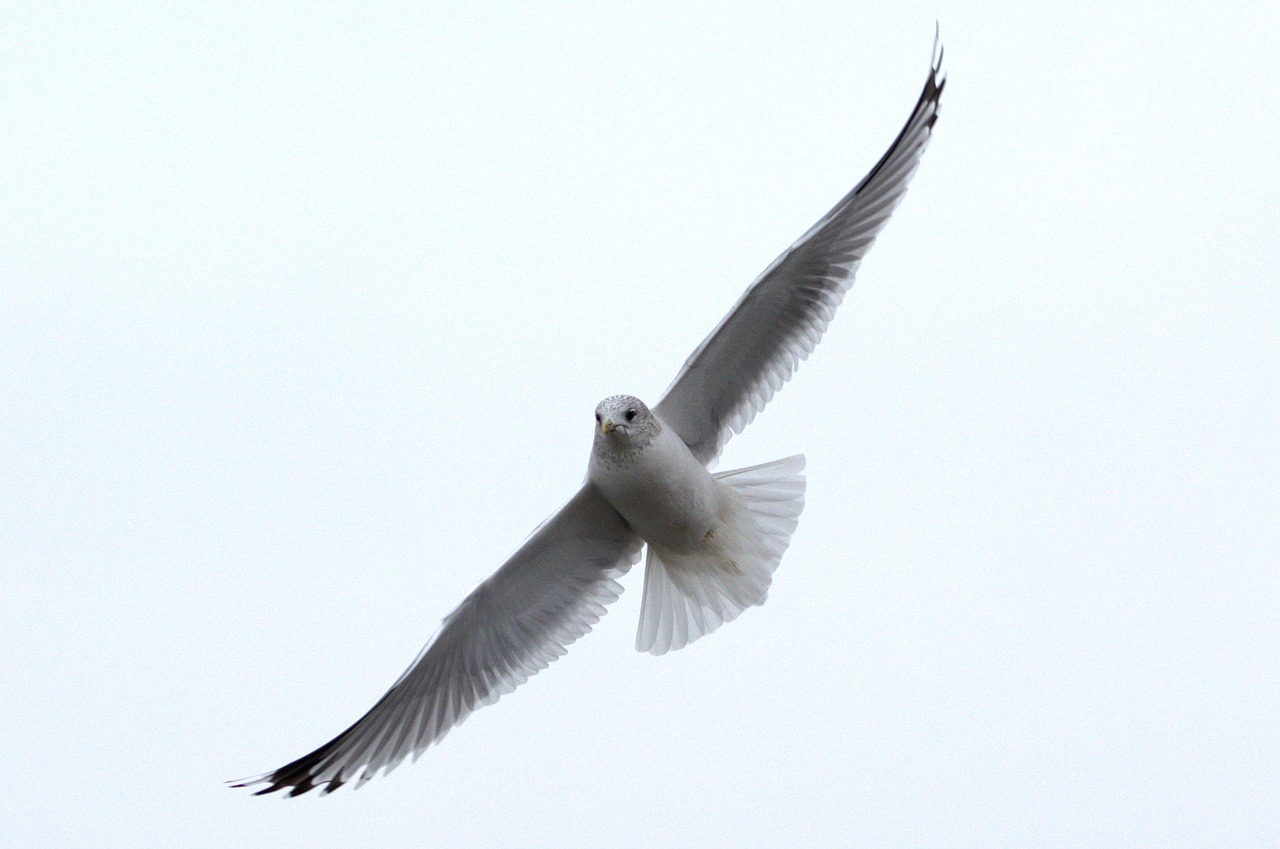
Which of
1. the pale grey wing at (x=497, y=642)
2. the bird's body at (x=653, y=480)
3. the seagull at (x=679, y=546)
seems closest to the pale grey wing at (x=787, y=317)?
the seagull at (x=679, y=546)

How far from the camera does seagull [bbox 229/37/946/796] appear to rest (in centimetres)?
486

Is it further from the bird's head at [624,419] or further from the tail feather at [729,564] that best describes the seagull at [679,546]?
the bird's head at [624,419]

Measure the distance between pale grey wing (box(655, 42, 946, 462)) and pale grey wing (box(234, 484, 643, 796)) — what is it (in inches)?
18.6

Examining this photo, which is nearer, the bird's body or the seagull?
the bird's body

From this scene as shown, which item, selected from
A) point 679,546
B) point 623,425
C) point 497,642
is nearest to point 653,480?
point 623,425

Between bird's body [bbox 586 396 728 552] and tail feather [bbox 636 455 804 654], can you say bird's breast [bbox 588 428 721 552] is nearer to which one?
bird's body [bbox 586 396 728 552]

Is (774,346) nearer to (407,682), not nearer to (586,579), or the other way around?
(586,579)

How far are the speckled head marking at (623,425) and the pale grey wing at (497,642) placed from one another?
0.30 metres

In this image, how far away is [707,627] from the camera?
5.05m

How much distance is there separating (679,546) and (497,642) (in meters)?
0.74

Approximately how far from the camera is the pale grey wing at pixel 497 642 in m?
4.91

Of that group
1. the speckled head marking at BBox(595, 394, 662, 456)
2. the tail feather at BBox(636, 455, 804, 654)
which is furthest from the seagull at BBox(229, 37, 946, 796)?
the speckled head marking at BBox(595, 394, 662, 456)

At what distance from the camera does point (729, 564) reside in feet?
16.5

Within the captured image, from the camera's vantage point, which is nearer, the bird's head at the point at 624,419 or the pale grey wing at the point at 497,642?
the bird's head at the point at 624,419
